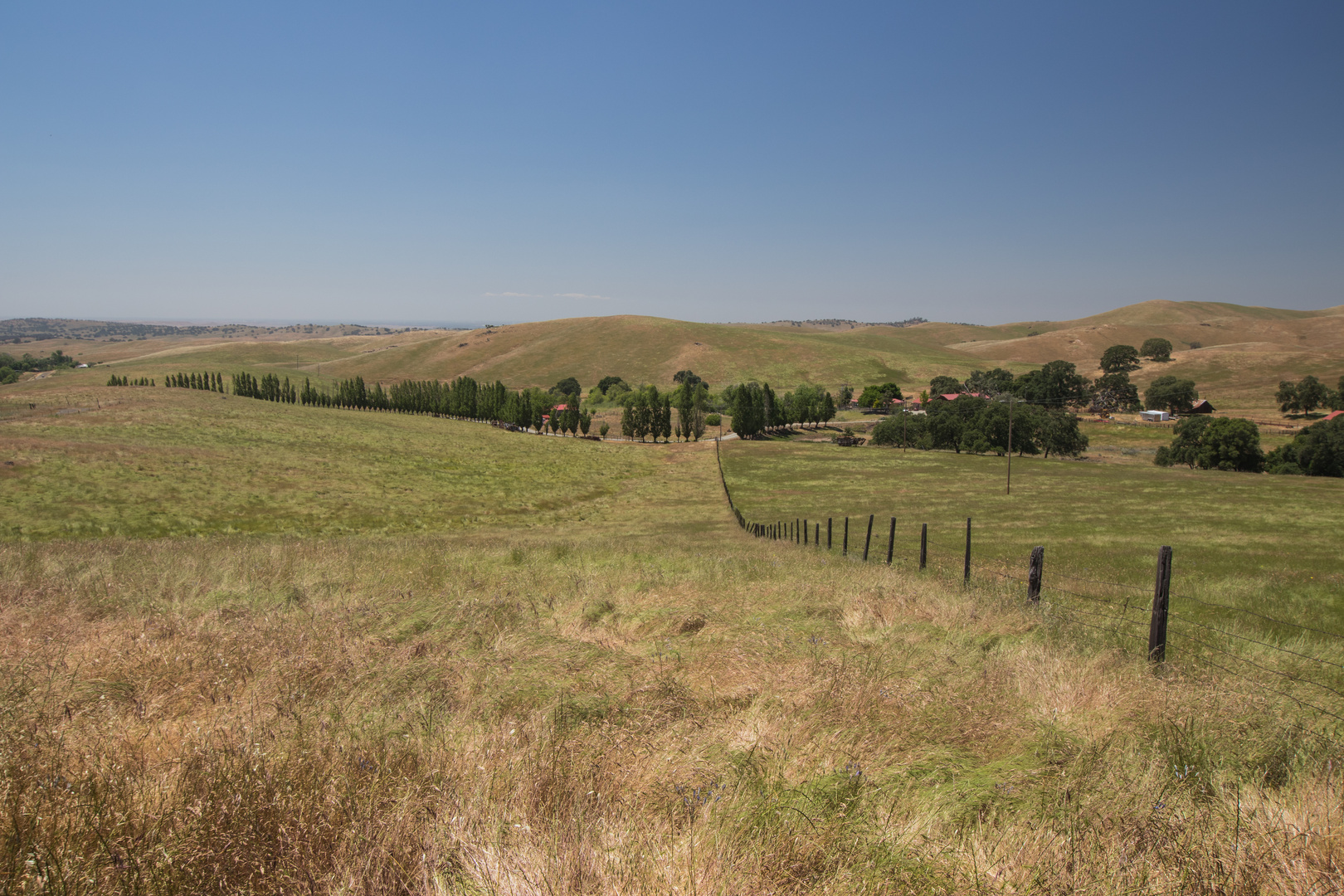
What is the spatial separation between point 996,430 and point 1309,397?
2546 inches

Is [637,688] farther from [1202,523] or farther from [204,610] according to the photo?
[1202,523]

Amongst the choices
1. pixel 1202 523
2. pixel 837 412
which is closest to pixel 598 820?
pixel 1202 523

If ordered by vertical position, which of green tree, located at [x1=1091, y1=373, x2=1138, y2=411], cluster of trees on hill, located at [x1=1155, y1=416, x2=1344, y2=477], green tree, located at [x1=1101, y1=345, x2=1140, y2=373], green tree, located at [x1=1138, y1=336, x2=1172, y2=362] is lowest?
cluster of trees on hill, located at [x1=1155, y1=416, x2=1344, y2=477]

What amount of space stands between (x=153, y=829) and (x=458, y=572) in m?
7.65

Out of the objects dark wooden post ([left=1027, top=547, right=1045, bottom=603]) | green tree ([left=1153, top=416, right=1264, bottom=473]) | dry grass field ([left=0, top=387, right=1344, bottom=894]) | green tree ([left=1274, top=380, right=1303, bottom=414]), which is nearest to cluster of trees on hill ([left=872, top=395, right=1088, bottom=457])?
green tree ([left=1153, top=416, right=1264, bottom=473])

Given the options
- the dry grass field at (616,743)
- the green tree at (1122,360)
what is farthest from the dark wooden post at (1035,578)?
the green tree at (1122,360)

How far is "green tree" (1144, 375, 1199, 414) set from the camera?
408 ft

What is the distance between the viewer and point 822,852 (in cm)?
314

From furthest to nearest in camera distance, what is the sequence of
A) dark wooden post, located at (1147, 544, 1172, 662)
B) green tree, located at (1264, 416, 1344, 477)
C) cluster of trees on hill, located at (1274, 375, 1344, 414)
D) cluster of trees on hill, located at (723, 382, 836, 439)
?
cluster of trees on hill, located at (723, 382, 836, 439) < cluster of trees on hill, located at (1274, 375, 1344, 414) < green tree, located at (1264, 416, 1344, 477) < dark wooden post, located at (1147, 544, 1172, 662)

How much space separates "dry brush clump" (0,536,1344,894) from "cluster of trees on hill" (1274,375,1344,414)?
144 meters

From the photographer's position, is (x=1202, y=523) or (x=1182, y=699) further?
(x=1202, y=523)

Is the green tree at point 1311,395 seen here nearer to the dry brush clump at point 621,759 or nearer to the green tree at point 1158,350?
the green tree at point 1158,350

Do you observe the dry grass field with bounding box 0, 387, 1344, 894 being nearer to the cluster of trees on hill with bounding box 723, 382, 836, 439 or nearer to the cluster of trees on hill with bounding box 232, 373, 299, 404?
the cluster of trees on hill with bounding box 723, 382, 836, 439

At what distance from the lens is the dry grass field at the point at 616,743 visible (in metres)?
3.03
